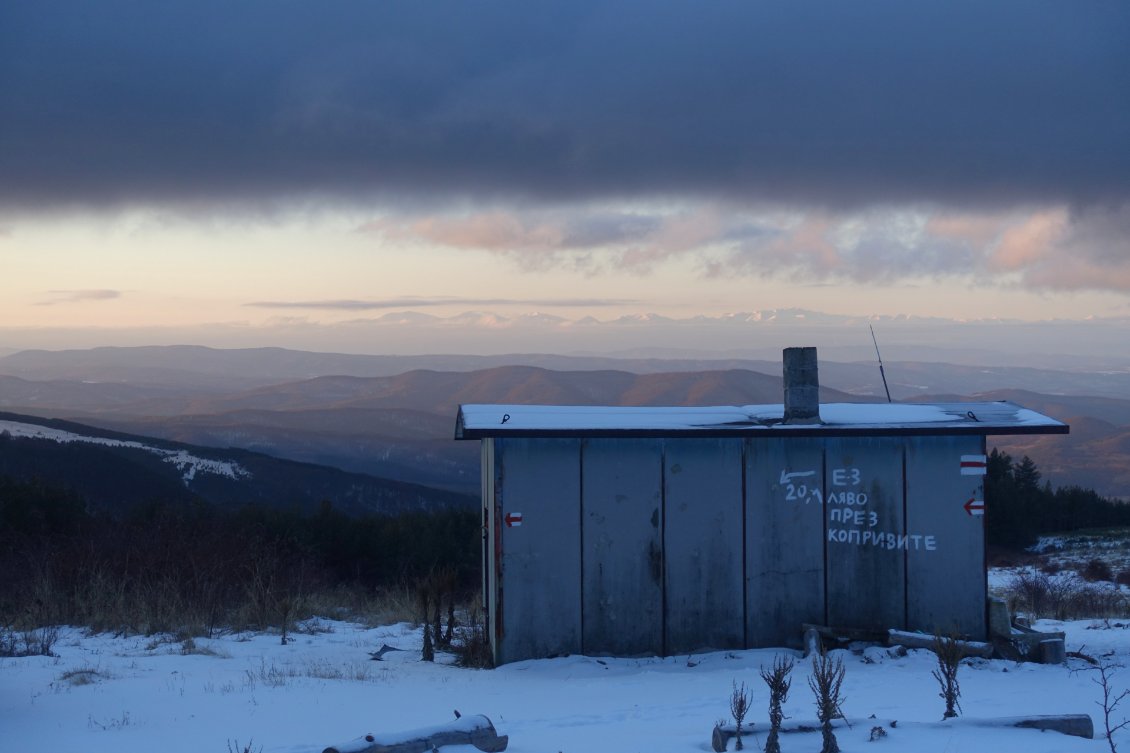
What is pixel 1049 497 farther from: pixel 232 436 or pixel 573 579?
pixel 232 436

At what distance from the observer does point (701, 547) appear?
10.7 metres

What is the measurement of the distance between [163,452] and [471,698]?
44855 mm

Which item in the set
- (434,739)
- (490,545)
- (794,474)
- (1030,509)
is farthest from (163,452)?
(434,739)

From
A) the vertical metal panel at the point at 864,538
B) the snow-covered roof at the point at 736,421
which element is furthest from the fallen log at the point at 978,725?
the snow-covered roof at the point at 736,421

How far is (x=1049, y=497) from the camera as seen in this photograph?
3709 centimetres

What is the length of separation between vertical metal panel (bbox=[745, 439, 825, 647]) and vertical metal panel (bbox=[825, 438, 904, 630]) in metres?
0.15

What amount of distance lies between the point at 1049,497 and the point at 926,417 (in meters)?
29.7

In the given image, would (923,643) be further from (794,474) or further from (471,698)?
(471,698)

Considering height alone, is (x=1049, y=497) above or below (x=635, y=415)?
below

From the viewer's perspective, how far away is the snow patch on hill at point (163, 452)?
154ft

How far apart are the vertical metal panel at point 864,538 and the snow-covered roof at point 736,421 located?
42cm

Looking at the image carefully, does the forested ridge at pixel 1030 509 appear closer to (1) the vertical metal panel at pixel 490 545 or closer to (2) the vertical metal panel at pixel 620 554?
(2) the vertical metal panel at pixel 620 554

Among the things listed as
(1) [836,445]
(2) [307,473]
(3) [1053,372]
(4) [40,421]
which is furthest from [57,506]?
(3) [1053,372]

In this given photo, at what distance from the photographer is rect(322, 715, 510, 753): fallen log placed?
19.1ft
